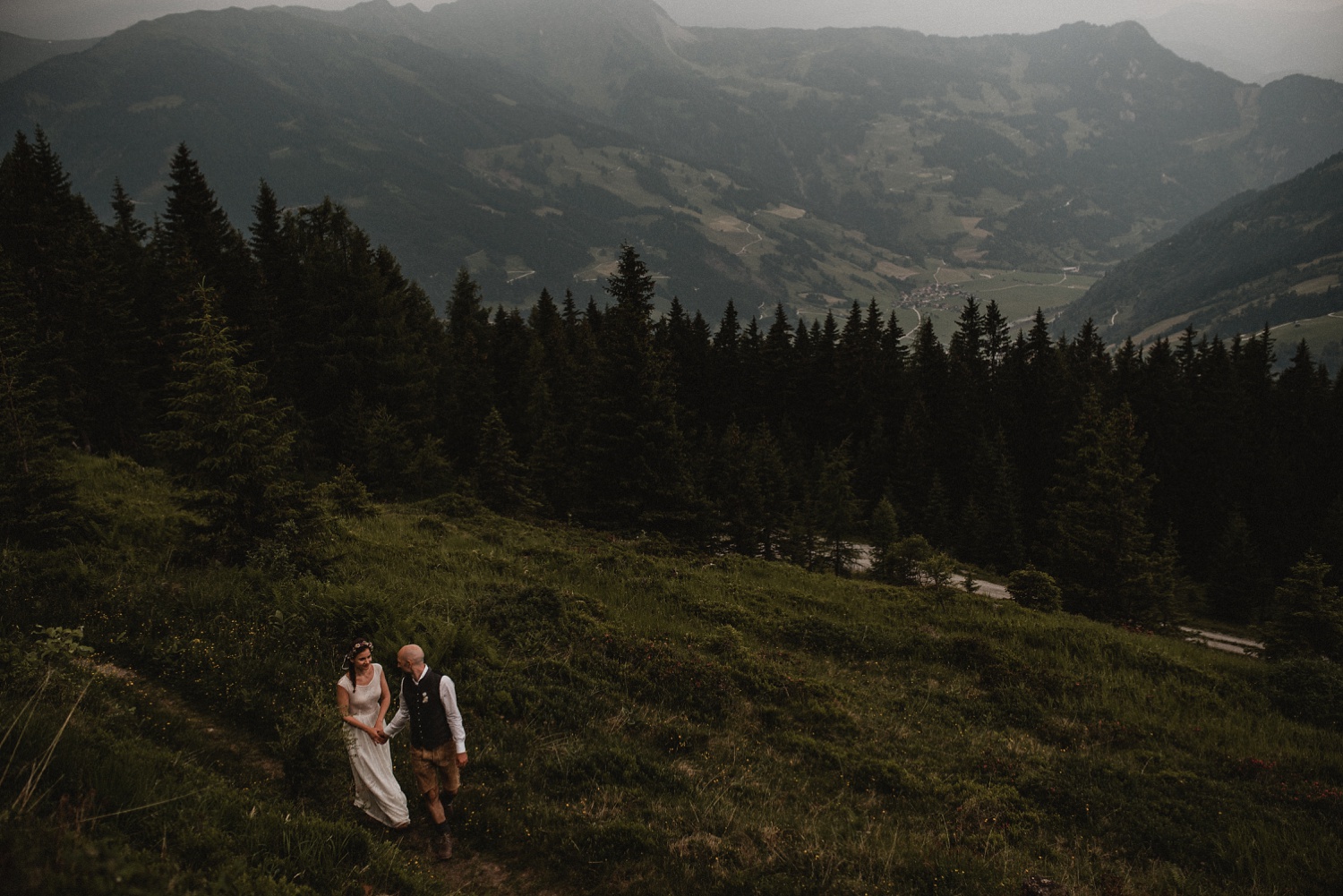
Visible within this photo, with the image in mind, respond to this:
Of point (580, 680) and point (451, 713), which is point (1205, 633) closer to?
point (580, 680)

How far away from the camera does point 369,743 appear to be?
8.03 m

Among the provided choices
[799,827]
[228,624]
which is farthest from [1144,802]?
[228,624]

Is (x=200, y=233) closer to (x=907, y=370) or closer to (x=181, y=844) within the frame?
(x=181, y=844)

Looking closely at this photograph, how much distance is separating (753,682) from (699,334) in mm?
65472

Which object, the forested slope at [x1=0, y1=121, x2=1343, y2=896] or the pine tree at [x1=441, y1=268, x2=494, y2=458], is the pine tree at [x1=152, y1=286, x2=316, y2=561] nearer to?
the forested slope at [x1=0, y1=121, x2=1343, y2=896]

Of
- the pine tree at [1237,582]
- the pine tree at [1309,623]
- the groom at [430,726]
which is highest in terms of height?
the groom at [430,726]

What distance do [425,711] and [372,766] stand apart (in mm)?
815

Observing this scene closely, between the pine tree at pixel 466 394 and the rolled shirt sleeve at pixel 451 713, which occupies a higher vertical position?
the rolled shirt sleeve at pixel 451 713

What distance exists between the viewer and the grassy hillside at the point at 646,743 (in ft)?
22.1

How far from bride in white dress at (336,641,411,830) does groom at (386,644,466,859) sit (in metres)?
0.22

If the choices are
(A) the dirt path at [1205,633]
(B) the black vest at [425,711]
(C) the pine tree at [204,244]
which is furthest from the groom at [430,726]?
(C) the pine tree at [204,244]

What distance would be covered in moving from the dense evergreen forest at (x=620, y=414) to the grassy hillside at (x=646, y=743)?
3.64 metres

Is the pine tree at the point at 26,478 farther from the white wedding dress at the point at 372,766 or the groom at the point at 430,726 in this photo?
the groom at the point at 430,726

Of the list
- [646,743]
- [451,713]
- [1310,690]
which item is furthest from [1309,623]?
[451,713]
